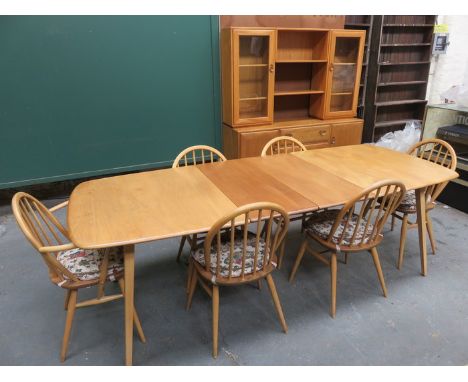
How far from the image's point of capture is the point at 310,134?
3477mm

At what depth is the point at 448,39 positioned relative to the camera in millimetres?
4410

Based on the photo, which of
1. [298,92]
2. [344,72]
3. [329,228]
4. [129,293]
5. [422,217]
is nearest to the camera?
[129,293]

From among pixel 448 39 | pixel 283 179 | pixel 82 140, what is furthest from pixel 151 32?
pixel 448 39

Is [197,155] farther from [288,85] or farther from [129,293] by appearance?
[129,293]

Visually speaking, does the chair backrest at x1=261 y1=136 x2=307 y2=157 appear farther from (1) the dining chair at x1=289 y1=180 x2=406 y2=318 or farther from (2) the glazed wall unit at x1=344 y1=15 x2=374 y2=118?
(2) the glazed wall unit at x1=344 y1=15 x2=374 y2=118

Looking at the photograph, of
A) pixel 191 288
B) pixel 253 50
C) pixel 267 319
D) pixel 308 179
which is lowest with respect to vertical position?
pixel 267 319

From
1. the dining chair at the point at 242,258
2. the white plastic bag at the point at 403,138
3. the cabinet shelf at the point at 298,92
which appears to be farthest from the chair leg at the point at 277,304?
the white plastic bag at the point at 403,138

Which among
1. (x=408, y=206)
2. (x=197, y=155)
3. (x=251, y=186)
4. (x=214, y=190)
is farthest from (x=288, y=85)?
(x=214, y=190)

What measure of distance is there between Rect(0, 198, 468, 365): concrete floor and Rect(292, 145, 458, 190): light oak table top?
65cm

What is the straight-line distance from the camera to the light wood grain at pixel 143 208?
138 cm

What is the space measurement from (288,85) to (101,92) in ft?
6.06

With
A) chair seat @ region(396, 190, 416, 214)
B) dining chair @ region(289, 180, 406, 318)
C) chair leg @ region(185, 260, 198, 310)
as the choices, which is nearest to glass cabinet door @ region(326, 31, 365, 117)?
chair seat @ region(396, 190, 416, 214)

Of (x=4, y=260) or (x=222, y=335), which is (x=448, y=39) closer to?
(x=222, y=335)

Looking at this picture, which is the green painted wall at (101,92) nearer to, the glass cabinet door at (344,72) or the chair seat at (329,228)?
the glass cabinet door at (344,72)
